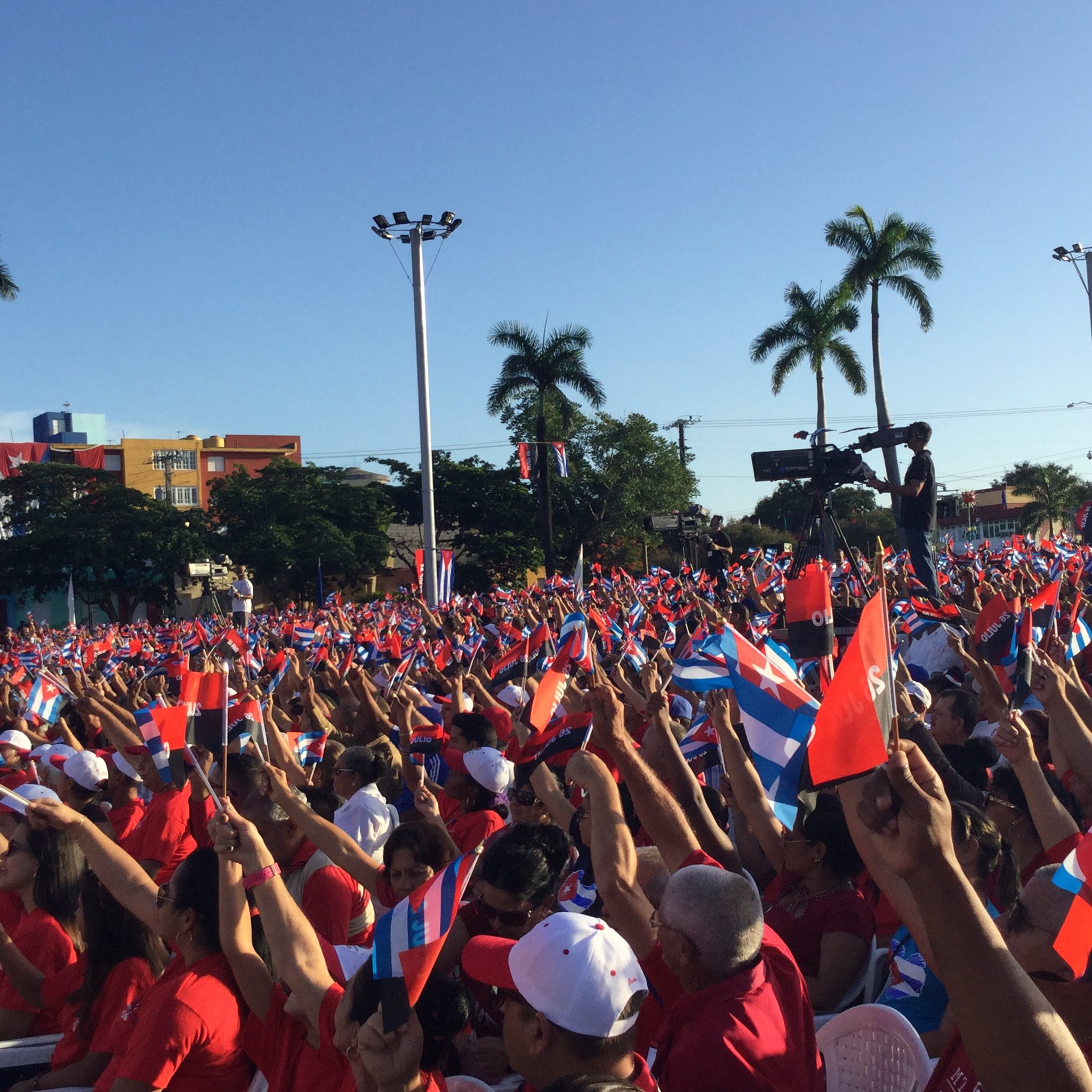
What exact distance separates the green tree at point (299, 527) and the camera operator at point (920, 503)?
1710 inches

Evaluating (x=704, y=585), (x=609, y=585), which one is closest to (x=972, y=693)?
(x=704, y=585)

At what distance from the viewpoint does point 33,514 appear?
53.6 meters

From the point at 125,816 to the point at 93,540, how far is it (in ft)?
161

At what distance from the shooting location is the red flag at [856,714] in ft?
7.91

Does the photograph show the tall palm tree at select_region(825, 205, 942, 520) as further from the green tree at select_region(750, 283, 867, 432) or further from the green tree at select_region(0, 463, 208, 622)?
the green tree at select_region(0, 463, 208, 622)

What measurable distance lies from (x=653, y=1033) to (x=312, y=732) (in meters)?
4.65

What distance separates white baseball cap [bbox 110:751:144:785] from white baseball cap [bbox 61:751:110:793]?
105 millimetres

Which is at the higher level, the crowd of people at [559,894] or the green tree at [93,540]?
the green tree at [93,540]

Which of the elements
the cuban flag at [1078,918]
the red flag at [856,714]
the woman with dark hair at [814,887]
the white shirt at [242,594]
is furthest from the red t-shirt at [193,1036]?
the white shirt at [242,594]

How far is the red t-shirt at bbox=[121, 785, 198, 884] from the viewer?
223 inches

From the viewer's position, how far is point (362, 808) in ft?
16.7

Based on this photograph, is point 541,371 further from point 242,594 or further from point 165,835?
point 165,835

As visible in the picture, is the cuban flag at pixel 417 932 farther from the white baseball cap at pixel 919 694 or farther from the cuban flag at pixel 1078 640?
the cuban flag at pixel 1078 640

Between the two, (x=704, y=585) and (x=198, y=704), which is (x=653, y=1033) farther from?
(x=704, y=585)
